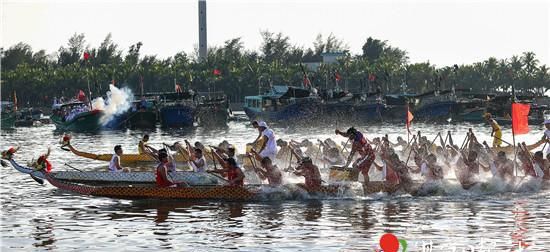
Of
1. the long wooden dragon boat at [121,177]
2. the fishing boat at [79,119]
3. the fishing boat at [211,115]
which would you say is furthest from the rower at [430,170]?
the fishing boat at [211,115]

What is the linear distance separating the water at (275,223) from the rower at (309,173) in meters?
0.53

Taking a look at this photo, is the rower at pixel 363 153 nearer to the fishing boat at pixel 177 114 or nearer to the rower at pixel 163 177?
the rower at pixel 163 177

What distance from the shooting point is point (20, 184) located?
1416 inches

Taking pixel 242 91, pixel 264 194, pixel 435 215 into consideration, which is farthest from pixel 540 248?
pixel 242 91

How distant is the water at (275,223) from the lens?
22.8 m

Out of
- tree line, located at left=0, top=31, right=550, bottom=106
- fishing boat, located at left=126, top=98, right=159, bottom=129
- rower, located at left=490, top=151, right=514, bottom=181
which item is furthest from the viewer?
tree line, located at left=0, top=31, right=550, bottom=106

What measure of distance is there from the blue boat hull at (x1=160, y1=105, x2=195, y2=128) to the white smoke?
395cm

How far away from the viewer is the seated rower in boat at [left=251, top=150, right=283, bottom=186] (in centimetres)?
2820

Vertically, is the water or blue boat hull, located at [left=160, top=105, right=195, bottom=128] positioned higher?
blue boat hull, located at [left=160, top=105, right=195, bottom=128]

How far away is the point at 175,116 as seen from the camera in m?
86.3

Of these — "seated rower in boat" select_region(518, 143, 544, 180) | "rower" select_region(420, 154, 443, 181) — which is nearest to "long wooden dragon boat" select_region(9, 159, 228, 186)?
"rower" select_region(420, 154, 443, 181)

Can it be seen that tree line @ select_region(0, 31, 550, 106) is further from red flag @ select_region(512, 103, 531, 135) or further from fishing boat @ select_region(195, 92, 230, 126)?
red flag @ select_region(512, 103, 531, 135)

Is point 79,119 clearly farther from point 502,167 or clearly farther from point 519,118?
point 502,167

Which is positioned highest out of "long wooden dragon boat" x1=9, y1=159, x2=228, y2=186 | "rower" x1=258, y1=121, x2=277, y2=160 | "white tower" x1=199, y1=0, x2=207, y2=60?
"white tower" x1=199, y1=0, x2=207, y2=60
